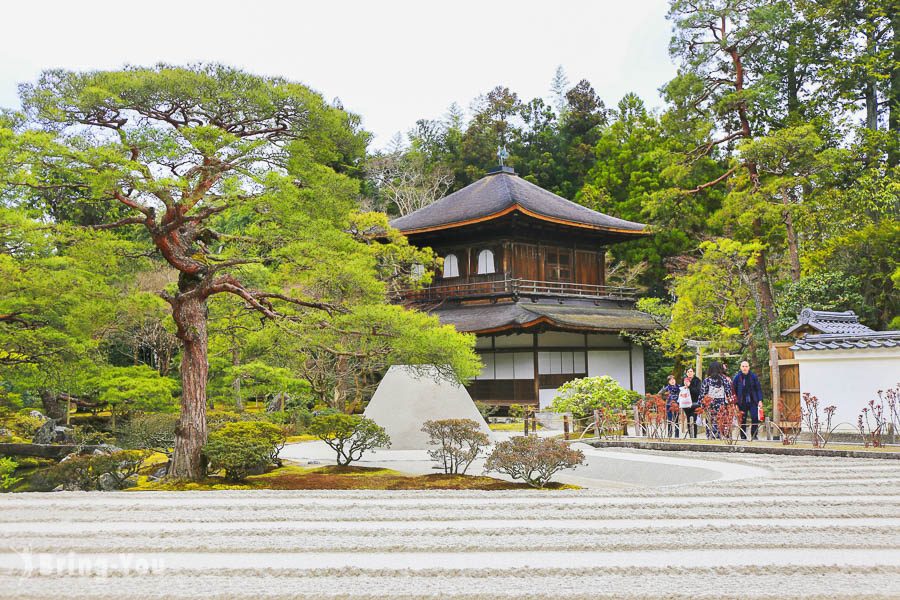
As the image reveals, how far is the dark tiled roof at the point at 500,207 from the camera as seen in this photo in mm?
23745

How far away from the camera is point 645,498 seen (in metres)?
7.79

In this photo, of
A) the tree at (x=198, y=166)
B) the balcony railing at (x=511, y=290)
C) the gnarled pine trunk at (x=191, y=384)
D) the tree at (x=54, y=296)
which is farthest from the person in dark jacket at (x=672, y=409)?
the balcony railing at (x=511, y=290)

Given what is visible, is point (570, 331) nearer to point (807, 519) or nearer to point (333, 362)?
point (333, 362)

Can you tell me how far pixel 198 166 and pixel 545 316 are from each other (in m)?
12.7

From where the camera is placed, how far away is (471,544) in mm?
5738

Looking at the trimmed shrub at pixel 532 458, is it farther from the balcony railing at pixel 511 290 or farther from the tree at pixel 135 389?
the balcony railing at pixel 511 290

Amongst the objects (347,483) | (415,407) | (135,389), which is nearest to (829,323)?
(415,407)

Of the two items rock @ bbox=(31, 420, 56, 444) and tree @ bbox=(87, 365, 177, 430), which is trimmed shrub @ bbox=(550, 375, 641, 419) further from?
rock @ bbox=(31, 420, 56, 444)

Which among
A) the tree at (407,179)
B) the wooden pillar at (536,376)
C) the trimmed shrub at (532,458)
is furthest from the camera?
the tree at (407,179)

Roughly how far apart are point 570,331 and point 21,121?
15.6 metres

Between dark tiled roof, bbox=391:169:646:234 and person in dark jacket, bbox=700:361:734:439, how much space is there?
10.4 meters

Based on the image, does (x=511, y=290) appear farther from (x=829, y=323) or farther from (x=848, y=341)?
(x=848, y=341)

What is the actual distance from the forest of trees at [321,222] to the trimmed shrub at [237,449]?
0.42 meters

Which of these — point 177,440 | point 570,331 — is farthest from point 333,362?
point 177,440
